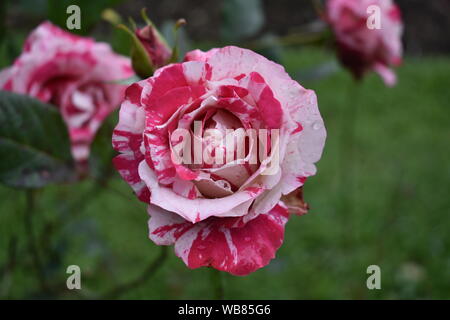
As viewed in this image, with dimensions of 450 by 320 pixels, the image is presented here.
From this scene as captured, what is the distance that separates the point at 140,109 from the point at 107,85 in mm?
236

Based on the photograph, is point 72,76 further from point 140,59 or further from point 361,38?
point 361,38

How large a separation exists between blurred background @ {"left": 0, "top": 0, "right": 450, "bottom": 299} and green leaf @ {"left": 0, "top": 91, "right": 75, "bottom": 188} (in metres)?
0.10

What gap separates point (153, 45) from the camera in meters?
0.49

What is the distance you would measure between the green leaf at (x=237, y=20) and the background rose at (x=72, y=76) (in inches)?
8.6

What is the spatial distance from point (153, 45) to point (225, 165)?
154mm

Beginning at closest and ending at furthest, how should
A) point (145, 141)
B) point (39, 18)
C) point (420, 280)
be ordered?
point (145, 141) < point (39, 18) < point (420, 280)

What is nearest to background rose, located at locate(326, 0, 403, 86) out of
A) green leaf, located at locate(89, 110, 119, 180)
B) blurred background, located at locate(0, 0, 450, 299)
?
blurred background, located at locate(0, 0, 450, 299)

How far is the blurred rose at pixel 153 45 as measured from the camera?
0.49 m

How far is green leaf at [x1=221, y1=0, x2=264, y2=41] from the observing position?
78cm

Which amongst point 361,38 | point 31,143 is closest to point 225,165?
point 31,143
